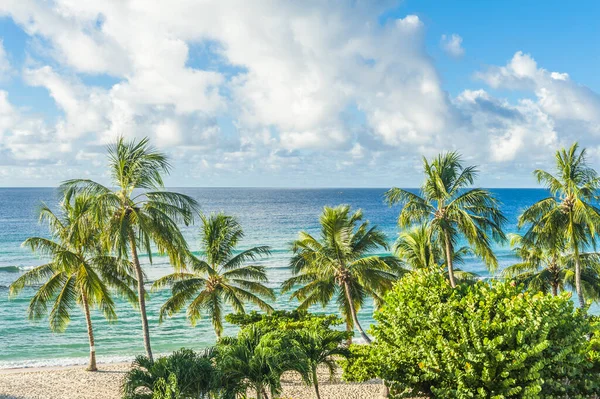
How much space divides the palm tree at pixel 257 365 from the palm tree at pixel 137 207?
4.99m

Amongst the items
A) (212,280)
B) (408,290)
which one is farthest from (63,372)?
→ (408,290)

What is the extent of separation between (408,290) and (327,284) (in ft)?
27.2

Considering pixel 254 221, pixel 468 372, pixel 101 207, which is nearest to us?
pixel 468 372

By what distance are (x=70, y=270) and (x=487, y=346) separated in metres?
Answer: 13.2

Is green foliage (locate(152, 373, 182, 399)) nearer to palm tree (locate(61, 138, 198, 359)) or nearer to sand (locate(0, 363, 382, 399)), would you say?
palm tree (locate(61, 138, 198, 359))

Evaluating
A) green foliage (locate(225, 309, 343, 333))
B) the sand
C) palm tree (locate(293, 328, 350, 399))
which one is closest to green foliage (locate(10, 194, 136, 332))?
the sand

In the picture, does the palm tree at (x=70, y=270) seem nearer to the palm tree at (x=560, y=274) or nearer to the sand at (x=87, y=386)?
the sand at (x=87, y=386)

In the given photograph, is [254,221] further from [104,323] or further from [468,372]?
[468,372]

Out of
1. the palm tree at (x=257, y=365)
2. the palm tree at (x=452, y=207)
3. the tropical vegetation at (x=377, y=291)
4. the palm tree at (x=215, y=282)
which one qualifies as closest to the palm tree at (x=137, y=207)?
the tropical vegetation at (x=377, y=291)

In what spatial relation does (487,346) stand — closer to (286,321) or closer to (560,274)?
(286,321)

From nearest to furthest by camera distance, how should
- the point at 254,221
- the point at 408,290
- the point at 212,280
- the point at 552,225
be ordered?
the point at 408,290
the point at 552,225
the point at 212,280
the point at 254,221

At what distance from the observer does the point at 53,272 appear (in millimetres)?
17438

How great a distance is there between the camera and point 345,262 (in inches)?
716

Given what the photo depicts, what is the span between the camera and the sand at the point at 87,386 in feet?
51.2
